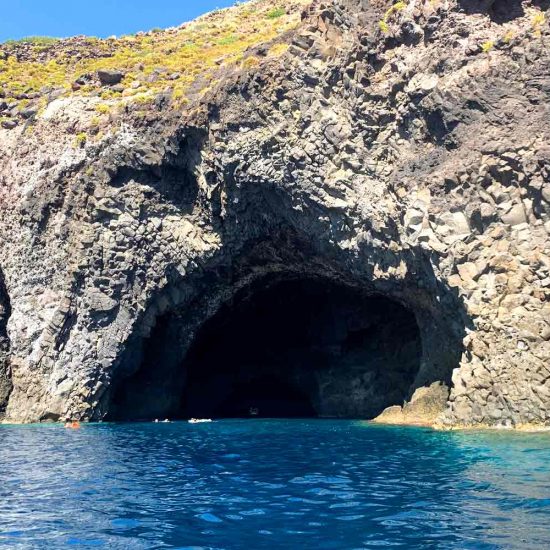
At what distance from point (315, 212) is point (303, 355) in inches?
620

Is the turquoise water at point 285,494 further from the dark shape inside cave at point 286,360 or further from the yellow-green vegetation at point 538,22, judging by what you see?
the dark shape inside cave at point 286,360

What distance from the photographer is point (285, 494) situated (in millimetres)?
A: 14188

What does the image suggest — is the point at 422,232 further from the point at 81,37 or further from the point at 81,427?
the point at 81,37

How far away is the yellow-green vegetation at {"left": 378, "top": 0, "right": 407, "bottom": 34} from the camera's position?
33.3 metres

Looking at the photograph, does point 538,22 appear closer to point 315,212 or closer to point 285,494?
point 315,212

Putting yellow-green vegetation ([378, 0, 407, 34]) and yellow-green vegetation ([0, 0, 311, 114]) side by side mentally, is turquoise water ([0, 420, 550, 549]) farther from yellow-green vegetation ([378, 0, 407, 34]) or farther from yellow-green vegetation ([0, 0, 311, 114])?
yellow-green vegetation ([0, 0, 311, 114])

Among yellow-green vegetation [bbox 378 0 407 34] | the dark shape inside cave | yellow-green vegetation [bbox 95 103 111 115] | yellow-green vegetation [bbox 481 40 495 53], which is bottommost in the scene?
the dark shape inside cave

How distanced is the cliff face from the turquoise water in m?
7.40

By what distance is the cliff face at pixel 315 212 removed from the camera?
27.4 meters

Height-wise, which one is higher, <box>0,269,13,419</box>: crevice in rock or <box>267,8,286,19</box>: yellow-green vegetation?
<box>267,8,286,19</box>: yellow-green vegetation

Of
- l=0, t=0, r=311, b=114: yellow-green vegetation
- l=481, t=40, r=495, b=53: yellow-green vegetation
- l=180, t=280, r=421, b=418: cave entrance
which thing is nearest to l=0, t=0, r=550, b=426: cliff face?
l=481, t=40, r=495, b=53: yellow-green vegetation

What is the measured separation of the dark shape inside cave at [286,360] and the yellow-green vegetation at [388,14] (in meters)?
15.6

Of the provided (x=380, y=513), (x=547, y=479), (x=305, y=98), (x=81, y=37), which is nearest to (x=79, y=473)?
(x=380, y=513)

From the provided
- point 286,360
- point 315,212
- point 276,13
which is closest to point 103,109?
point 315,212
